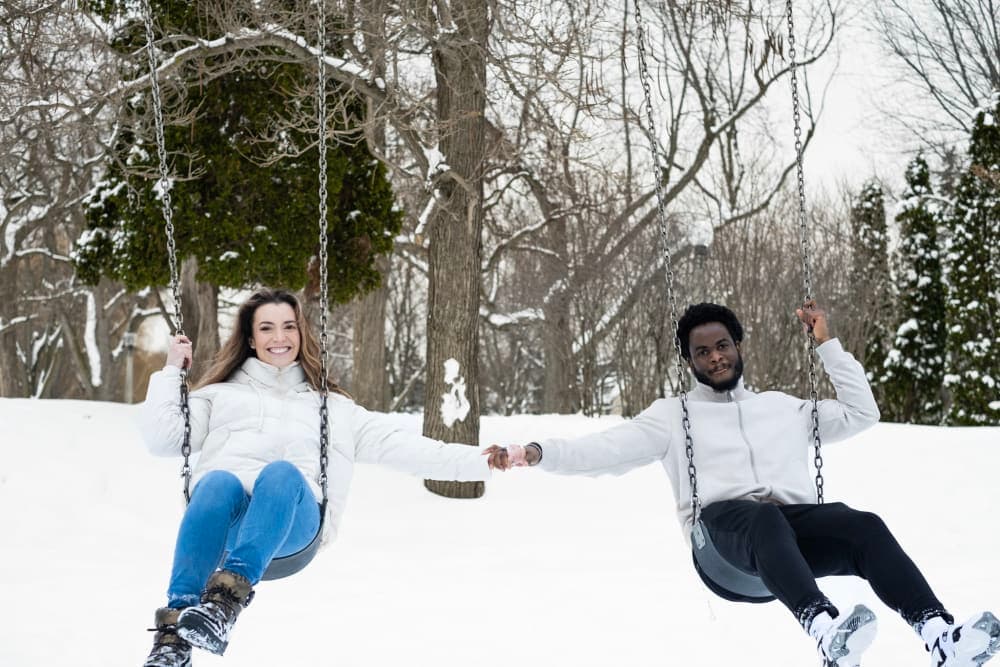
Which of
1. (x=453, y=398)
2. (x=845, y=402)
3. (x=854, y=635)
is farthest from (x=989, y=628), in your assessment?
(x=453, y=398)

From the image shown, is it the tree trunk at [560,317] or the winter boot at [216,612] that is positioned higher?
the tree trunk at [560,317]

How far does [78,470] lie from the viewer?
6.94 m

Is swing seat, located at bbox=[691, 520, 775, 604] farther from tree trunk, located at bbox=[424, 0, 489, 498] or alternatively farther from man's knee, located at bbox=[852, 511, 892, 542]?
tree trunk, located at bbox=[424, 0, 489, 498]

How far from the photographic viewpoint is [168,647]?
2408mm

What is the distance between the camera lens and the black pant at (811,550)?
2574 millimetres

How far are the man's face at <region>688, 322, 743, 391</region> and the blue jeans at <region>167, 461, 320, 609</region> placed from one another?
1.43 meters

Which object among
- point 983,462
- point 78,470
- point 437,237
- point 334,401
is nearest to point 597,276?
point 437,237

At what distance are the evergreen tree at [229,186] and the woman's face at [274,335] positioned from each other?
4.42 meters

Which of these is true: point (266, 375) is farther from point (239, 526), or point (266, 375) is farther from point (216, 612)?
point (216, 612)

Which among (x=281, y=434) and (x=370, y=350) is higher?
(x=370, y=350)

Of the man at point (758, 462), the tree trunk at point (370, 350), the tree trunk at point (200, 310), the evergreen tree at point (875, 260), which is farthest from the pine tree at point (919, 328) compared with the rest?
the man at point (758, 462)

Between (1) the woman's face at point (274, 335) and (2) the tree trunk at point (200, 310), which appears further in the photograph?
(2) the tree trunk at point (200, 310)

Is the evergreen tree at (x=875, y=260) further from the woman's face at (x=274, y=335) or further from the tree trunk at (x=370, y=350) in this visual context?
the woman's face at (x=274, y=335)

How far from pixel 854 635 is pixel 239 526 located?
1.72 m
